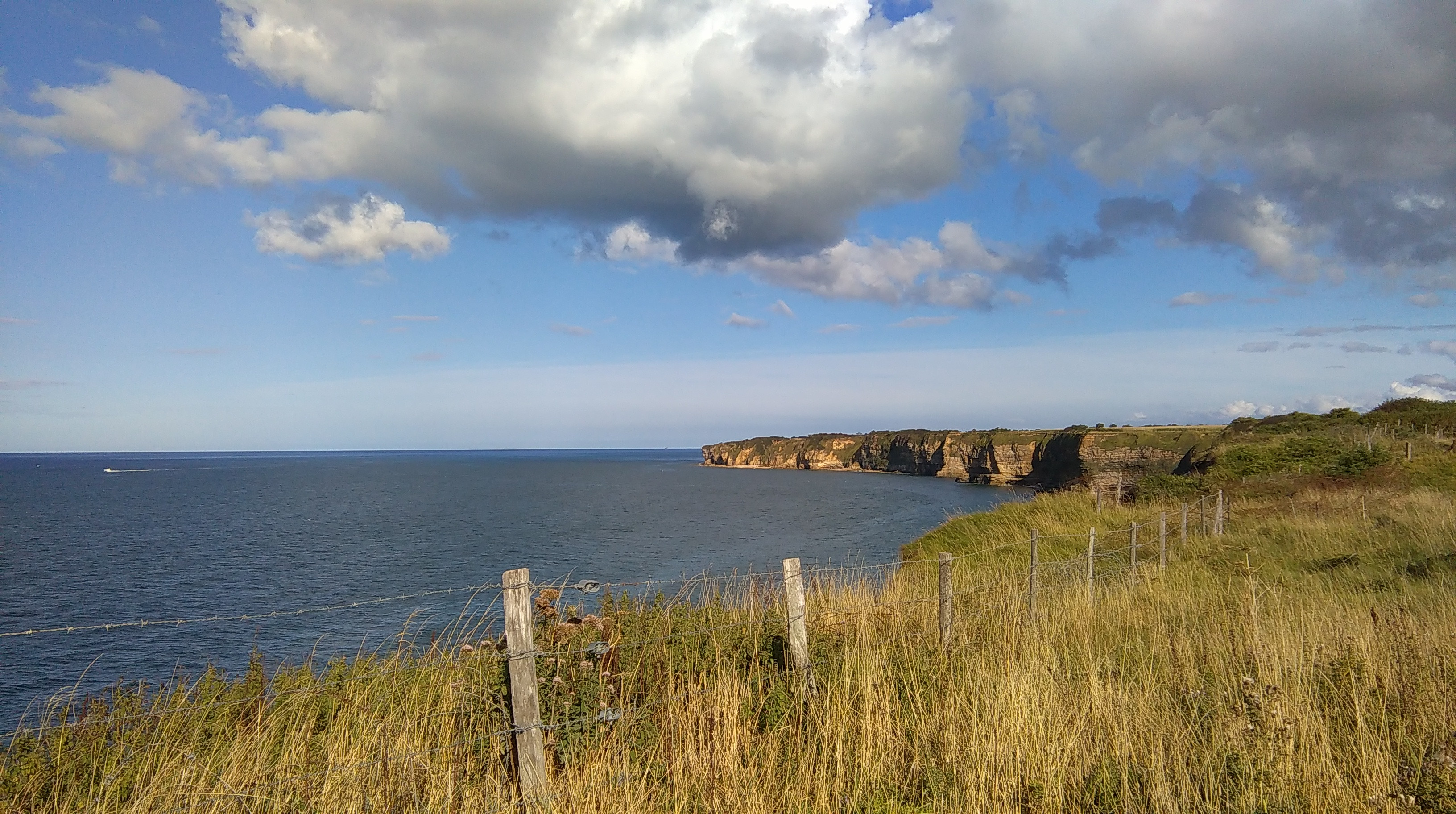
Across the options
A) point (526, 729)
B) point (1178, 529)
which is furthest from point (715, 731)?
point (1178, 529)

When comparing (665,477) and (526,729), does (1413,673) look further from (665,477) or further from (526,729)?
(665,477)

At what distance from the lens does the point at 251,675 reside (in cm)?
663

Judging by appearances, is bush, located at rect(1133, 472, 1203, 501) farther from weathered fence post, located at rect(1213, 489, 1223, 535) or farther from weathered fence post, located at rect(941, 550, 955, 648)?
weathered fence post, located at rect(941, 550, 955, 648)

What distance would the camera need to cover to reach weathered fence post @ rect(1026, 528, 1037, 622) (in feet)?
27.5

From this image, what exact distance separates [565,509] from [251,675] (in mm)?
50731

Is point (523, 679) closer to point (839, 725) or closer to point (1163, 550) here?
point (839, 725)

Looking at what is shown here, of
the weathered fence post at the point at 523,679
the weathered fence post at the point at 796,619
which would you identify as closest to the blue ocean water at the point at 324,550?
the weathered fence post at the point at 523,679

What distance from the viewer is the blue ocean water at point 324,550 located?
17141mm

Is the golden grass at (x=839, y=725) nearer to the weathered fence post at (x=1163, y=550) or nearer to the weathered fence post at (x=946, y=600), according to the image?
the weathered fence post at (x=946, y=600)

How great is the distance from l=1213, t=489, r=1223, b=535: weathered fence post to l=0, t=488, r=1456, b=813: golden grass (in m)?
9.18

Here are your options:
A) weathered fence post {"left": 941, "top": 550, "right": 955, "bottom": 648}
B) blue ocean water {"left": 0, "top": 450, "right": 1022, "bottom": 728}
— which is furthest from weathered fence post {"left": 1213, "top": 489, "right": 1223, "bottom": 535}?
weathered fence post {"left": 941, "top": 550, "right": 955, "bottom": 648}

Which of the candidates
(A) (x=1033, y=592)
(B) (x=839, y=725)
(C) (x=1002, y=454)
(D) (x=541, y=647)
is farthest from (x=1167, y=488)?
(C) (x=1002, y=454)

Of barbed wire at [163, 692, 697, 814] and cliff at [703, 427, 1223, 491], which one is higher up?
barbed wire at [163, 692, 697, 814]

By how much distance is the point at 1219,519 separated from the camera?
54.5 feet
